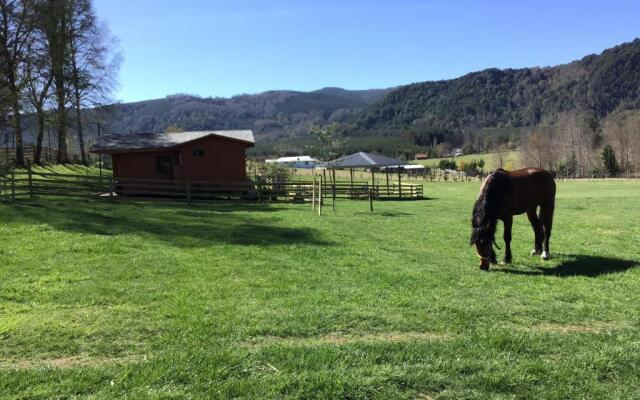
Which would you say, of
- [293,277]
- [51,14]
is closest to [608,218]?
[293,277]

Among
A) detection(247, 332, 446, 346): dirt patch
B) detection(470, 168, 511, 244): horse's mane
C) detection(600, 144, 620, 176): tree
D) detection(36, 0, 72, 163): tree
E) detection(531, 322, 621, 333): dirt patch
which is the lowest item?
detection(531, 322, 621, 333): dirt patch

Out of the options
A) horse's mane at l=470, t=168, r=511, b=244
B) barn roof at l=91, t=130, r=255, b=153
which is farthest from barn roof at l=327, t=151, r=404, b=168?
horse's mane at l=470, t=168, r=511, b=244

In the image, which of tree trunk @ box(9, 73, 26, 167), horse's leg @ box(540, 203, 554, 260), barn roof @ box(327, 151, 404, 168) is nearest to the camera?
horse's leg @ box(540, 203, 554, 260)

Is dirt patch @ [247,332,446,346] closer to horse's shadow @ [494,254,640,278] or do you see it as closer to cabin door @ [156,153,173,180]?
horse's shadow @ [494,254,640,278]

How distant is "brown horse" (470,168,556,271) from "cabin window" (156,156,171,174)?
2205cm

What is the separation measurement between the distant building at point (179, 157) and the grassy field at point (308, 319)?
631 inches

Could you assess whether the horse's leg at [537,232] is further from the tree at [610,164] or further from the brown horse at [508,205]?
the tree at [610,164]

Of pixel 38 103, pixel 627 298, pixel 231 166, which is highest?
pixel 38 103

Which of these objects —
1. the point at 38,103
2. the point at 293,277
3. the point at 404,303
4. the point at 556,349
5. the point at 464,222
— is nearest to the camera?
the point at 556,349

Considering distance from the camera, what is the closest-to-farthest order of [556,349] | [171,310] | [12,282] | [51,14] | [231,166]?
[556,349], [171,310], [12,282], [51,14], [231,166]

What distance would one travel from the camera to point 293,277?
8336mm

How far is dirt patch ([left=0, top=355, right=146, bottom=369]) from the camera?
4.56 m

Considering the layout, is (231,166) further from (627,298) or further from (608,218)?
(627,298)

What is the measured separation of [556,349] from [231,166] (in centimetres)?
2542
